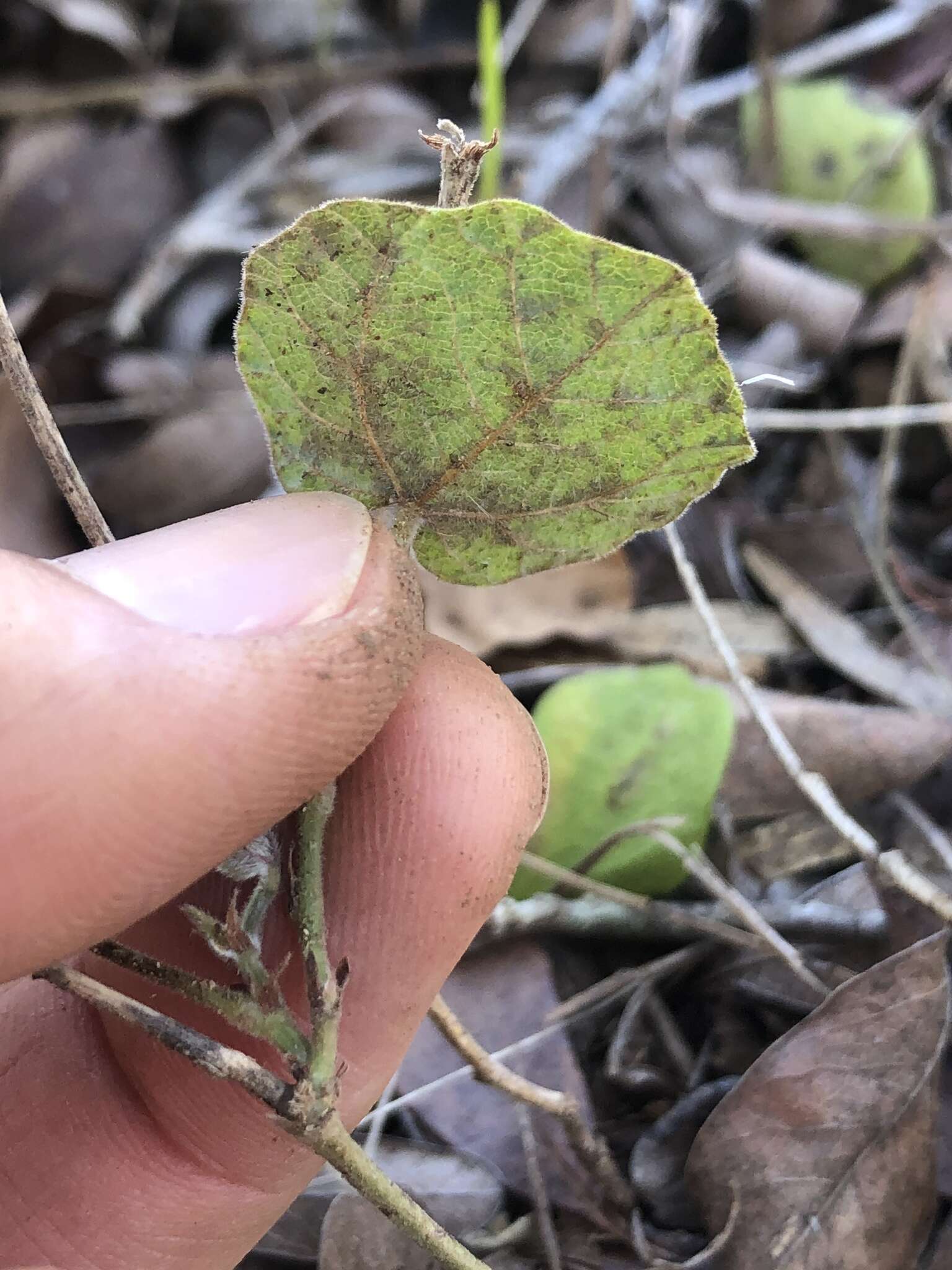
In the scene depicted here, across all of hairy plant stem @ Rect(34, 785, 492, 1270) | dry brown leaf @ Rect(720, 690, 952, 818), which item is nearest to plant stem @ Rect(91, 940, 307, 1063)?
hairy plant stem @ Rect(34, 785, 492, 1270)

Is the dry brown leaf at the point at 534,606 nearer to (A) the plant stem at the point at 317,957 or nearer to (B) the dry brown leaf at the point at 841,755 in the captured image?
(B) the dry brown leaf at the point at 841,755

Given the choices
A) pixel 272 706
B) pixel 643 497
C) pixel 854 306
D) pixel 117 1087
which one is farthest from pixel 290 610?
pixel 854 306

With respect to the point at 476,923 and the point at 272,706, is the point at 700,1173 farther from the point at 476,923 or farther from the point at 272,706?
the point at 272,706

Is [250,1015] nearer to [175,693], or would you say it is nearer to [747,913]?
[175,693]

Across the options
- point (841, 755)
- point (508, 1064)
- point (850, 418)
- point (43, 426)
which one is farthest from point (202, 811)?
point (850, 418)

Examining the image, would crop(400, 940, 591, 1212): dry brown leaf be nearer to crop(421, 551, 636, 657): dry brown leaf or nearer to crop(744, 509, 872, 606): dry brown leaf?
crop(421, 551, 636, 657): dry brown leaf

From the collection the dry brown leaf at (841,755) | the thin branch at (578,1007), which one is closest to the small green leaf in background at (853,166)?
the dry brown leaf at (841,755)
